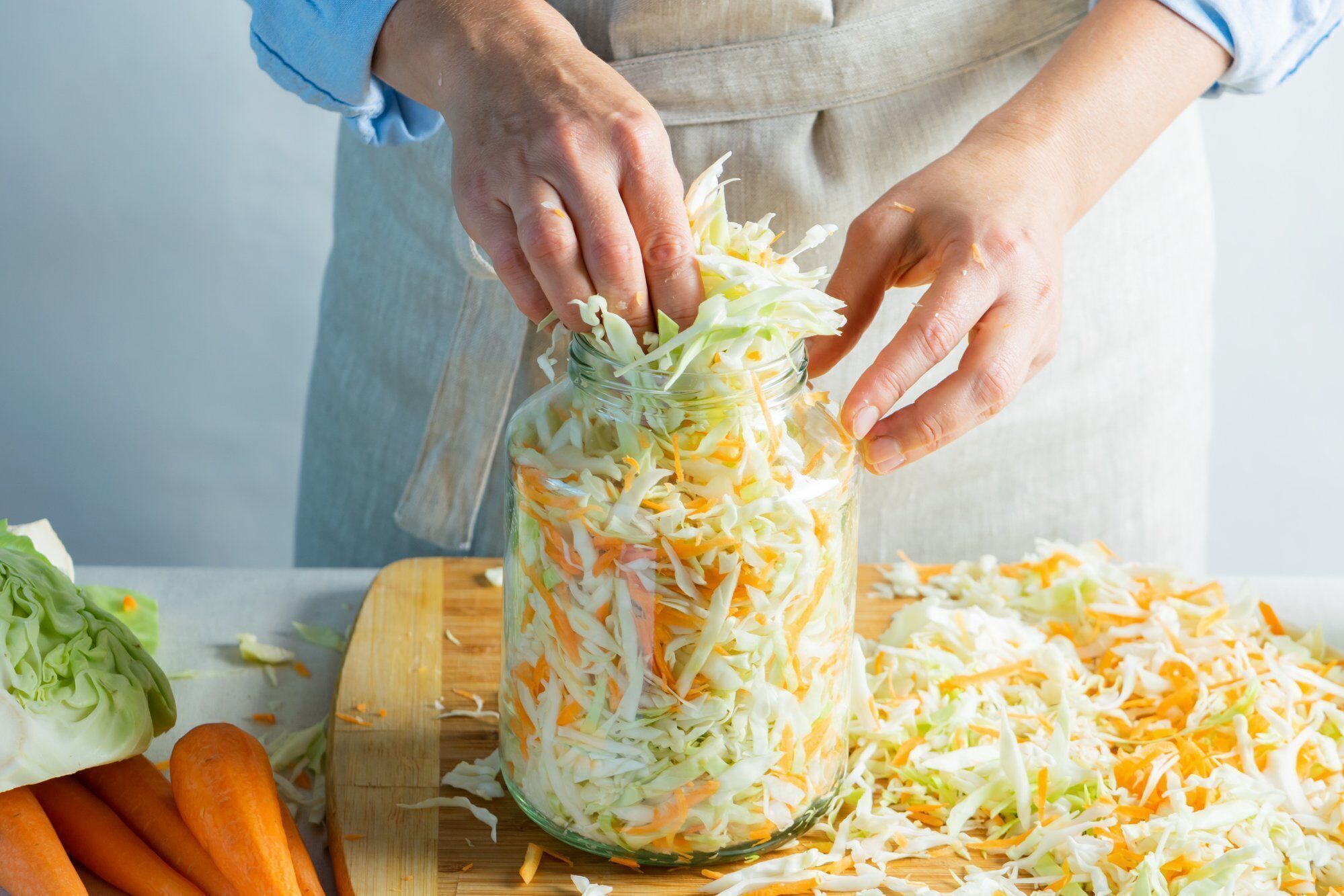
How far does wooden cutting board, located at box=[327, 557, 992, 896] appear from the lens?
1.17m

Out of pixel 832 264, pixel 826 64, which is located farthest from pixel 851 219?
pixel 826 64

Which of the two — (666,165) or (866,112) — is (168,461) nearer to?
(866,112)

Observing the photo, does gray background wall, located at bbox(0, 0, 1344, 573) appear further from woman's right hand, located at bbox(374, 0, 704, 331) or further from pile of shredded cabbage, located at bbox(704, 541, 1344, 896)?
woman's right hand, located at bbox(374, 0, 704, 331)

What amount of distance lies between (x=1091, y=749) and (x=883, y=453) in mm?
399

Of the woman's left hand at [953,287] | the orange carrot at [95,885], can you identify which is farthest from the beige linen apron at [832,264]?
the orange carrot at [95,885]

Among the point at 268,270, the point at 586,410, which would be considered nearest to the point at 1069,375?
the point at 586,410

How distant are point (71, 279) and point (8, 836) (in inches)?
85.0

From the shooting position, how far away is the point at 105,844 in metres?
1.15

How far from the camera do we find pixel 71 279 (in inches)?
117

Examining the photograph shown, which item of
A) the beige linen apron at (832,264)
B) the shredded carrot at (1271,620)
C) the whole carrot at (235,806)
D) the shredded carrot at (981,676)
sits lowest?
the whole carrot at (235,806)

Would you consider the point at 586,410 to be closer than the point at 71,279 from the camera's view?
A: Yes

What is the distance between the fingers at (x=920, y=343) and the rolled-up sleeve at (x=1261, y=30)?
1.69 ft

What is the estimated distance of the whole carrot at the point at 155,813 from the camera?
1.15m

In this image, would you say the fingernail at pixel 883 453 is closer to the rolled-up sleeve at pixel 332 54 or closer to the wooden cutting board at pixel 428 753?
the wooden cutting board at pixel 428 753
